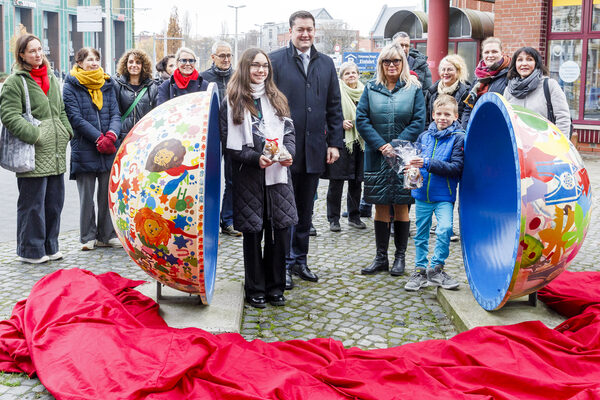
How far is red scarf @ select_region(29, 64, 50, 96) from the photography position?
22.1ft

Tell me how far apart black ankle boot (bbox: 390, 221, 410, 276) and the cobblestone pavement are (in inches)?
3.9

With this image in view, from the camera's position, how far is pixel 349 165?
8.41 m

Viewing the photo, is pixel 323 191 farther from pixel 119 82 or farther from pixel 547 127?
pixel 547 127

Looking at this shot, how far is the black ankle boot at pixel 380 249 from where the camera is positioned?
6.55 meters

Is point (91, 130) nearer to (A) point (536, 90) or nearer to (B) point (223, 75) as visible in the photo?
(B) point (223, 75)

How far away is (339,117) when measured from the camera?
6.46 metres

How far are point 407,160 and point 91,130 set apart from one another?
3493 mm

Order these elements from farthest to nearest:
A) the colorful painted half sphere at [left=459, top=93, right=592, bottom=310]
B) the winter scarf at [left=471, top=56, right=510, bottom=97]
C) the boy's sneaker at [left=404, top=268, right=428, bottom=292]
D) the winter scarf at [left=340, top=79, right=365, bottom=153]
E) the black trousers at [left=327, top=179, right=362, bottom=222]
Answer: the black trousers at [left=327, top=179, right=362, bottom=222] < the winter scarf at [left=340, top=79, right=365, bottom=153] < the winter scarf at [left=471, top=56, right=510, bottom=97] < the boy's sneaker at [left=404, top=268, right=428, bottom=292] < the colorful painted half sphere at [left=459, top=93, right=592, bottom=310]

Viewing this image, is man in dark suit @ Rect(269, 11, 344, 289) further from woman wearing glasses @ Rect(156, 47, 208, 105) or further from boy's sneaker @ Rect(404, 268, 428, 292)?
woman wearing glasses @ Rect(156, 47, 208, 105)

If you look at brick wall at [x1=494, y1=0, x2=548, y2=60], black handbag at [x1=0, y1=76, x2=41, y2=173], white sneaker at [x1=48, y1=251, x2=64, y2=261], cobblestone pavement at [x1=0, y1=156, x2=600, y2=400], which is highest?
brick wall at [x1=494, y1=0, x2=548, y2=60]

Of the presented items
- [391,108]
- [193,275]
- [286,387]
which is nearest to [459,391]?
[286,387]

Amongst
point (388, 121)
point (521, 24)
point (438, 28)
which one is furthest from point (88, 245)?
point (438, 28)

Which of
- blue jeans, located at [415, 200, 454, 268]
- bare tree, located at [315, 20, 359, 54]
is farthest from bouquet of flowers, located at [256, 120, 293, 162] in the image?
bare tree, located at [315, 20, 359, 54]

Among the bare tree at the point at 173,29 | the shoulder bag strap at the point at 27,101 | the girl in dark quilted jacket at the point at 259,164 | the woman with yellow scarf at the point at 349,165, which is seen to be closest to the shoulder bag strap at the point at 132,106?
the shoulder bag strap at the point at 27,101
